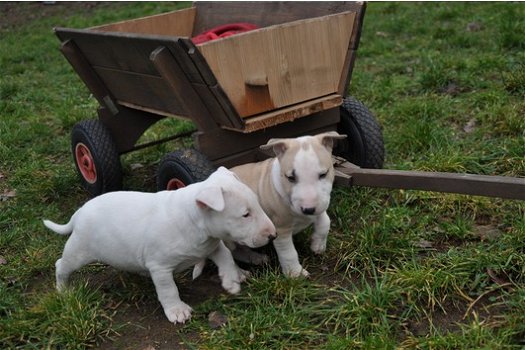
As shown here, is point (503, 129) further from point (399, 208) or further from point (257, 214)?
point (257, 214)

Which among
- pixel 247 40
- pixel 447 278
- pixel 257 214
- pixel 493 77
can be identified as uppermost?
pixel 247 40

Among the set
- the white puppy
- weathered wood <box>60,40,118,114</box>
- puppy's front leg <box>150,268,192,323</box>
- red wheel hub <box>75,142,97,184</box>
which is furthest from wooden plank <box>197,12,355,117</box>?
red wheel hub <box>75,142,97,184</box>

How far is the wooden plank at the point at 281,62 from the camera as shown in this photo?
3715 millimetres

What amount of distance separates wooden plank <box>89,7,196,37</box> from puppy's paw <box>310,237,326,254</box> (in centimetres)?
244

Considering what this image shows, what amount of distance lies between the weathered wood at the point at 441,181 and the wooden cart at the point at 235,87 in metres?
0.01

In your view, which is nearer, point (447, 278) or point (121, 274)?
point (447, 278)

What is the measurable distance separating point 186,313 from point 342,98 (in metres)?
1.74

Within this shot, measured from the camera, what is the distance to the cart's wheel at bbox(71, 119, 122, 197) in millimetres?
4707

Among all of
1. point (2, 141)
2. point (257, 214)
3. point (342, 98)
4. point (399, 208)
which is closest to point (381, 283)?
point (257, 214)

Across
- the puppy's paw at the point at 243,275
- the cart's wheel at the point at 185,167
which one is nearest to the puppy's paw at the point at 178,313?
the puppy's paw at the point at 243,275

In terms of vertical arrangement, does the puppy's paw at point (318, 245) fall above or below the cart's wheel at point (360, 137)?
below

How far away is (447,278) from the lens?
3.21 meters

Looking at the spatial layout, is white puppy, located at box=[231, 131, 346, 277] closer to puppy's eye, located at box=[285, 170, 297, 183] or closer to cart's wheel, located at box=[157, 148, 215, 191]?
puppy's eye, located at box=[285, 170, 297, 183]

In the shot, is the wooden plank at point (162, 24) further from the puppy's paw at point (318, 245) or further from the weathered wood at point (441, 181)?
the puppy's paw at point (318, 245)
